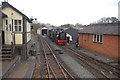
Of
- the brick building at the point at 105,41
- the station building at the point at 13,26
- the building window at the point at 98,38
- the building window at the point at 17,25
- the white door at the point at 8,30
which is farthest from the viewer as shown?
the building window at the point at 98,38

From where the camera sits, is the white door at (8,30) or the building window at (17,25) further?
the building window at (17,25)

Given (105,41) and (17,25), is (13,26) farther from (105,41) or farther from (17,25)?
(105,41)

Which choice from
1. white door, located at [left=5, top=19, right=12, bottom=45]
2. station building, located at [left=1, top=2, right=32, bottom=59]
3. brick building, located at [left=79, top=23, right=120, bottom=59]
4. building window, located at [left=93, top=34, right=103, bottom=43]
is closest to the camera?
station building, located at [left=1, top=2, right=32, bottom=59]

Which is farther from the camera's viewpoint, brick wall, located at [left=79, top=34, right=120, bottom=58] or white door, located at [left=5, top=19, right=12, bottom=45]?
brick wall, located at [left=79, top=34, right=120, bottom=58]

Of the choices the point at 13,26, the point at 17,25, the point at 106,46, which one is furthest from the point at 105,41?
the point at 13,26

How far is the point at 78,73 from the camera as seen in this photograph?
870 centimetres

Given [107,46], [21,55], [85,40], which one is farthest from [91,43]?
[21,55]

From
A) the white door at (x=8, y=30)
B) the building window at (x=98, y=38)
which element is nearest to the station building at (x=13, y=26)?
the white door at (x=8, y=30)

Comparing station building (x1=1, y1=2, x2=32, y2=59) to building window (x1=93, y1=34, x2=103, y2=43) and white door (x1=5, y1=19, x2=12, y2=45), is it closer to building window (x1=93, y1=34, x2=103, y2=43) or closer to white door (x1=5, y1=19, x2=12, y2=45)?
white door (x1=5, y1=19, x2=12, y2=45)

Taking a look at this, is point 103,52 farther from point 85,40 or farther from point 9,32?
point 9,32

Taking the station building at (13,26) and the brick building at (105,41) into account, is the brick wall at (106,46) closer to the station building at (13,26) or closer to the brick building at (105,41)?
the brick building at (105,41)

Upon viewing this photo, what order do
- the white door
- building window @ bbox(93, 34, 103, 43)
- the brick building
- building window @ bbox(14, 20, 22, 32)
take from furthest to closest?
1. building window @ bbox(93, 34, 103, 43)
2. the brick building
3. building window @ bbox(14, 20, 22, 32)
4. the white door


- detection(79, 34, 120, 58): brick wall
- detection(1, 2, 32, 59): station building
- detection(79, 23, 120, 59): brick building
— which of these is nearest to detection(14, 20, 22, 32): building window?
detection(1, 2, 32, 59): station building

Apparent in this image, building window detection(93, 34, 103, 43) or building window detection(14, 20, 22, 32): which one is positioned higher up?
building window detection(14, 20, 22, 32)
